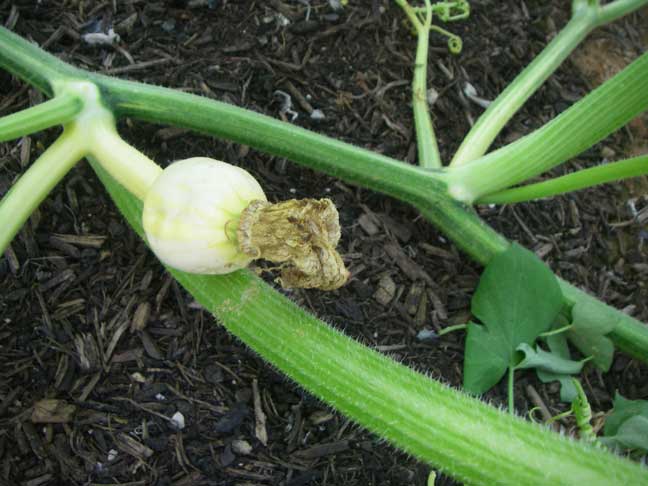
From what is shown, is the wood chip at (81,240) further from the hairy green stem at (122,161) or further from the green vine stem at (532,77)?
the green vine stem at (532,77)

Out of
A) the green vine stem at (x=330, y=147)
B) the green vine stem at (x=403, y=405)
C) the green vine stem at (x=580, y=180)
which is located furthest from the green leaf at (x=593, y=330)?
the green vine stem at (x=403, y=405)

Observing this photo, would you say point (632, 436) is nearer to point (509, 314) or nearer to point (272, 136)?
point (509, 314)

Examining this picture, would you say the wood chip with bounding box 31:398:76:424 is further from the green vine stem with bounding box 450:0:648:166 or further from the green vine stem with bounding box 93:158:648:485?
the green vine stem with bounding box 450:0:648:166

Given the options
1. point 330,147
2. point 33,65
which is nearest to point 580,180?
point 330,147

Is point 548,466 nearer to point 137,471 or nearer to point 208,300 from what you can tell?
point 208,300

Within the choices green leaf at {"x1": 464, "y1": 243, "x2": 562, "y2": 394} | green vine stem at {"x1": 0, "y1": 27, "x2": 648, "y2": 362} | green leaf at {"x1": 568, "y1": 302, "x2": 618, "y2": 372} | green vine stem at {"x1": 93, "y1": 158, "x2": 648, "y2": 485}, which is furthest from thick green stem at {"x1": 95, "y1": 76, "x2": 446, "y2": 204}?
green leaf at {"x1": 568, "y1": 302, "x2": 618, "y2": 372}
